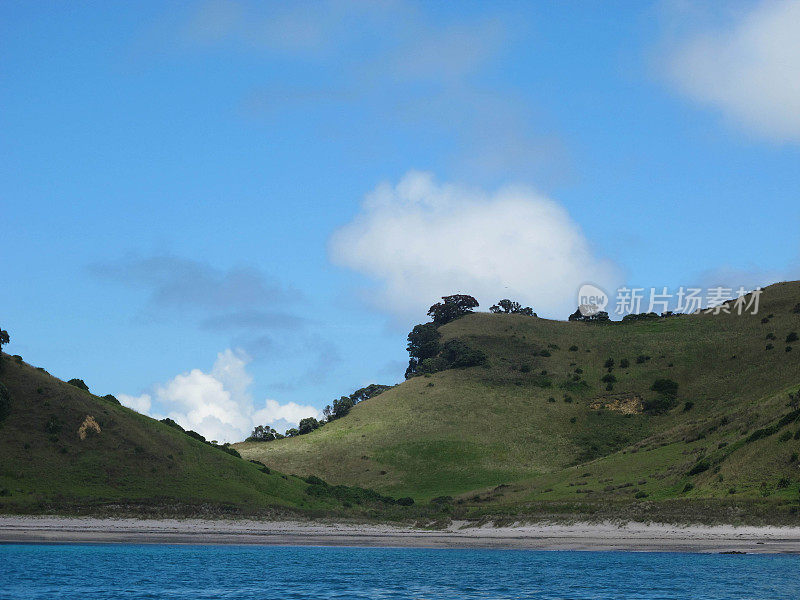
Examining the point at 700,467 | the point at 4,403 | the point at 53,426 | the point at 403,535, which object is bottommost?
the point at 403,535

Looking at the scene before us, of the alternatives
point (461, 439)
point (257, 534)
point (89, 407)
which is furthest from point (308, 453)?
point (257, 534)

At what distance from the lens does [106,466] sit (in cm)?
8919

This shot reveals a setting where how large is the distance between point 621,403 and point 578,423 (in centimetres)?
1145

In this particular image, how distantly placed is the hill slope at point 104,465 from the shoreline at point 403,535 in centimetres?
345

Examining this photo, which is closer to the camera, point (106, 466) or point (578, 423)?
point (106, 466)

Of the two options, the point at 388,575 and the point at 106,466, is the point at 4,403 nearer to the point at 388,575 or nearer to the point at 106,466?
the point at 106,466

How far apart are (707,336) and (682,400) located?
34.4m

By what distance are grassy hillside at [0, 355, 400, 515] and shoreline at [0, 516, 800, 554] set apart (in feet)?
10.9

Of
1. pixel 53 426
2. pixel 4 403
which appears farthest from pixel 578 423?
pixel 4 403

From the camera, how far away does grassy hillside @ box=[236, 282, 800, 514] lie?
91625 millimetres

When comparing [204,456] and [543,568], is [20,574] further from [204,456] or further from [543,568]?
[204,456]

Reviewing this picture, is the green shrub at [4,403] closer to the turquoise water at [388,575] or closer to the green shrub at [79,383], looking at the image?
the green shrub at [79,383]

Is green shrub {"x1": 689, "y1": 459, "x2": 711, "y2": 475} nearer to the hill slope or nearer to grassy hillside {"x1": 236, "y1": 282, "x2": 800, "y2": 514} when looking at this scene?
grassy hillside {"x1": 236, "y1": 282, "x2": 800, "y2": 514}

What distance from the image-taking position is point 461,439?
150 m
